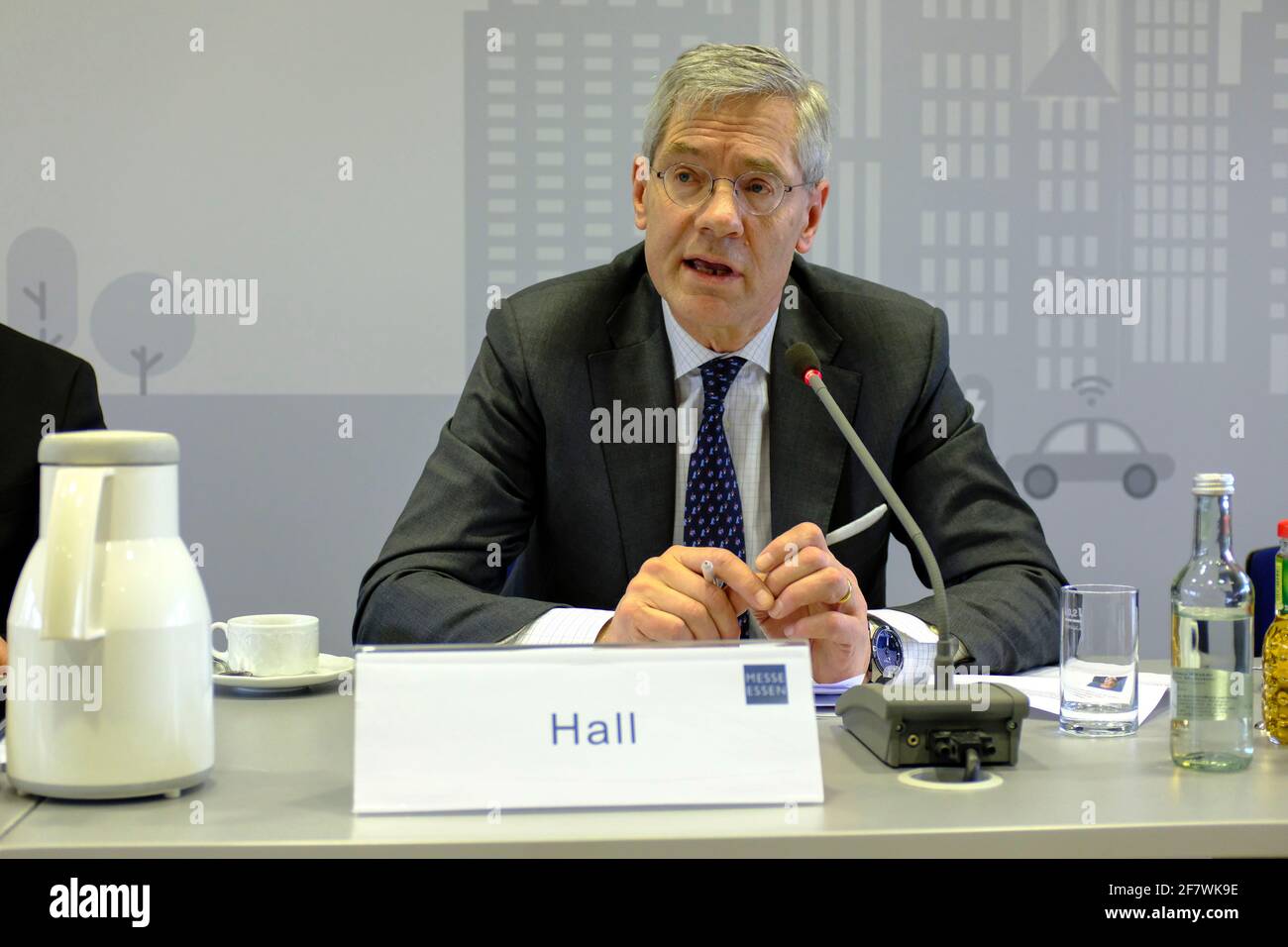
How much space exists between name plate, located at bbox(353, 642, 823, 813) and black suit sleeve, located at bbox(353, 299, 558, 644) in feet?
1.68

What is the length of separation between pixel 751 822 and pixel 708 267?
114cm

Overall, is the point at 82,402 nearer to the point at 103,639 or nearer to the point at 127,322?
the point at 127,322

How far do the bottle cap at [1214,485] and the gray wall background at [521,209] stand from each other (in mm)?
1994

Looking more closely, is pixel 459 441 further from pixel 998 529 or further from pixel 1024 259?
pixel 1024 259

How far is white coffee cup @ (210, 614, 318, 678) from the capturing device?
1.54 m

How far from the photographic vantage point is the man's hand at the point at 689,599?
1.39 meters

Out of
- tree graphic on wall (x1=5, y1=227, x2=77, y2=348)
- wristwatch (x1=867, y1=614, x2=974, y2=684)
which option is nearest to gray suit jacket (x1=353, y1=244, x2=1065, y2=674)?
wristwatch (x1=867, y1=614, x2=974, y2=684)

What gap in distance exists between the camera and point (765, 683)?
3.66 feet

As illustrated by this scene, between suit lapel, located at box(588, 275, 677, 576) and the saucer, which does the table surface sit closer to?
the saucer

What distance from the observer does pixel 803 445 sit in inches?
79.0

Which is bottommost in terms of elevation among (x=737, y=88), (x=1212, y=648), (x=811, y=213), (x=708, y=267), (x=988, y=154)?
(x=1212, y=648)

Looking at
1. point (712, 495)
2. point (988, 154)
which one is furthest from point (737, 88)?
point (988, 154)
